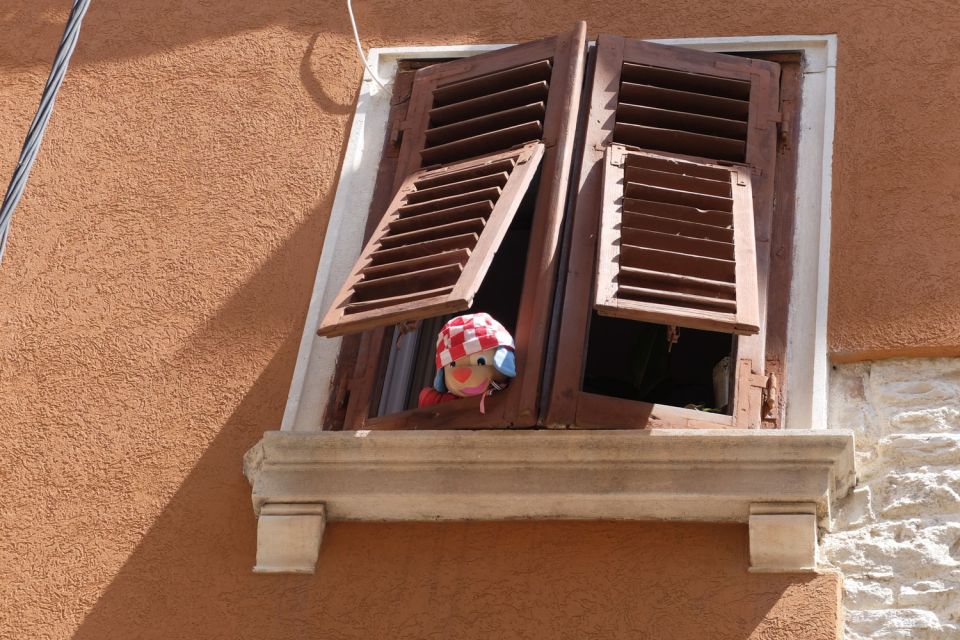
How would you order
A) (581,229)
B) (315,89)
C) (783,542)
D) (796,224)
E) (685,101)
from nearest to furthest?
(783,542) < (581,229) < (796,224) < (685,101) < (315,89)

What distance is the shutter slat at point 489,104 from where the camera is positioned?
583 cm

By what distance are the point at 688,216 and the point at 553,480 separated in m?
0.95

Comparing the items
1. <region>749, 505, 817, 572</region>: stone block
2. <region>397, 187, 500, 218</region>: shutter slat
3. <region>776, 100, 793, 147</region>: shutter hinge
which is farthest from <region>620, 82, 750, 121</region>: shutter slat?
<region>749, 505, 817, 572</region>: stone block

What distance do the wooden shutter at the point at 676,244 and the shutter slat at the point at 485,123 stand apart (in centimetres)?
37

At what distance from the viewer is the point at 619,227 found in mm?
5184

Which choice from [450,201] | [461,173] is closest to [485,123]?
[461,173]

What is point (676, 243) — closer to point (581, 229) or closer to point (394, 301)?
point (581, 229)

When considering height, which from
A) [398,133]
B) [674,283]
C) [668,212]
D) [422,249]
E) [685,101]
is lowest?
[674,283]

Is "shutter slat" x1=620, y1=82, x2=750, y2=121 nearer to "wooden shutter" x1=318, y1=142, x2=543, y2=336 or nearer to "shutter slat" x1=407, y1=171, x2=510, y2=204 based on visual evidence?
"wooden shutter" x1=318, y1=142, x2=543, y2=336

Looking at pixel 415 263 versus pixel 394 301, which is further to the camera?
pixel 415 263

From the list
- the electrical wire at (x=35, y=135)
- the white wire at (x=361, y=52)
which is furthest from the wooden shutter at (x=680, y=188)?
the electrical wire at (x=35, y=135)

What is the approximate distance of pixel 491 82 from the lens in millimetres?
5980

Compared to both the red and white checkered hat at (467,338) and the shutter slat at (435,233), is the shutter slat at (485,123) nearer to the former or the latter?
the shutter slat at (435,233)

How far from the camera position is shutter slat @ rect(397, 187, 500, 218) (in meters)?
5.36
